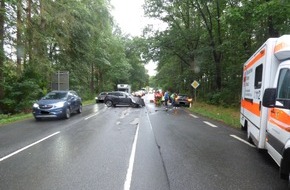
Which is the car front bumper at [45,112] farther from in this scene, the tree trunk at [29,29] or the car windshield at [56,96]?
the tree trunk at [29,29]

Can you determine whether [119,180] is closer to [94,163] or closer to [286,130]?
[94,163]

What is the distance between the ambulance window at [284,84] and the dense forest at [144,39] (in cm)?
1243

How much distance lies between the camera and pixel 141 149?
9.02 metres

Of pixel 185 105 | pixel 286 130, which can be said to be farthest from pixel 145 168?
pixel 185 105

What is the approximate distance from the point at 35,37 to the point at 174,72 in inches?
1268

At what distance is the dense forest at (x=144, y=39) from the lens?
20469 mm

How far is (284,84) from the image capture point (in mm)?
5754

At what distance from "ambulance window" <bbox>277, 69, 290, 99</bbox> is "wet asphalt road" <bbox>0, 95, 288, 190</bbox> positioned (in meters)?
1.62

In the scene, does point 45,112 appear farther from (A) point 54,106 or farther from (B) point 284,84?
(B) point 284,84

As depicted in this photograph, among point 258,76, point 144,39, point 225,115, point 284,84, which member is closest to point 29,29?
point 225,115

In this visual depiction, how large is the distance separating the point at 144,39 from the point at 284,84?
34343mm

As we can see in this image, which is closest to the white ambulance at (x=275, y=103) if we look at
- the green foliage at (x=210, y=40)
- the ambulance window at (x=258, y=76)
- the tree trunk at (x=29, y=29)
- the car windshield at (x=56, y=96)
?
the ambulance window at (x=258, y=76)

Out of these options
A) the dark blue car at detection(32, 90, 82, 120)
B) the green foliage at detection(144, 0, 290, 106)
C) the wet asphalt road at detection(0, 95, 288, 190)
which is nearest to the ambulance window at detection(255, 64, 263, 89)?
the wet asphalt road at detection(0, 95, 288, 190)

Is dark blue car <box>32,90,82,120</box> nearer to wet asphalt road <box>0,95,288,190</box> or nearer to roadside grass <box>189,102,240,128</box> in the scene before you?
wet asphalt road <box>0,95,288,190</box>
